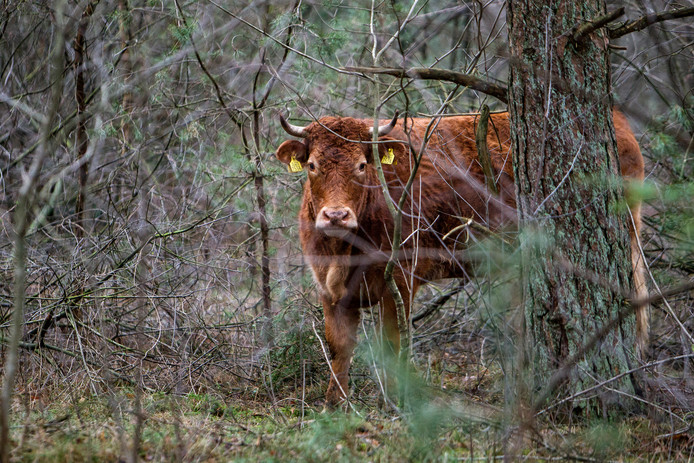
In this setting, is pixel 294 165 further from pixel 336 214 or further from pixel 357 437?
pixel 357 437

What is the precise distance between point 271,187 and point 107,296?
2.43m

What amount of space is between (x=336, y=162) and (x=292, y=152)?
517 millimetres

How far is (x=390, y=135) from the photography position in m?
5.71

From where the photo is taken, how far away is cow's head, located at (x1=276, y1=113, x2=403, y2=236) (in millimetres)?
5227

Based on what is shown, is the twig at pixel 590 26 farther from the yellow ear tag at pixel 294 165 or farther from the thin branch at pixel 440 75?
the yellow ear tag at pixel 294 165

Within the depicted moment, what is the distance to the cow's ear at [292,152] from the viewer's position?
555 centimetres

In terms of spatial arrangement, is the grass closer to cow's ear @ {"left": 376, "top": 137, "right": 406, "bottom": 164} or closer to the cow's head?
the cow's head

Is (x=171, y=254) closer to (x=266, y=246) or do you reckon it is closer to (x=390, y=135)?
(x=266, y=246)

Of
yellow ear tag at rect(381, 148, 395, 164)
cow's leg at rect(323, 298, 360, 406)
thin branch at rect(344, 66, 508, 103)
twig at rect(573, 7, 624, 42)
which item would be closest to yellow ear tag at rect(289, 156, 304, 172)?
yellow ear tag at rect(381, 148, 395, 164)

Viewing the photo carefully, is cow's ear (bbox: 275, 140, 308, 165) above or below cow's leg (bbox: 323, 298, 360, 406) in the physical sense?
above

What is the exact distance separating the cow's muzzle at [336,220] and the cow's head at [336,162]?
0.05 ft

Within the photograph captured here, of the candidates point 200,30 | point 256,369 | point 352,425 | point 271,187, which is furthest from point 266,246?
point 352,425

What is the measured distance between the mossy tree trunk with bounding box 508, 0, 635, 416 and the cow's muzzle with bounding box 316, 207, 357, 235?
1.47m

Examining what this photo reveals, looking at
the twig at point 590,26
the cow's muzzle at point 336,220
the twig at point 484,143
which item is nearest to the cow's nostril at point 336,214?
the cow's muzzle at point 336,220
